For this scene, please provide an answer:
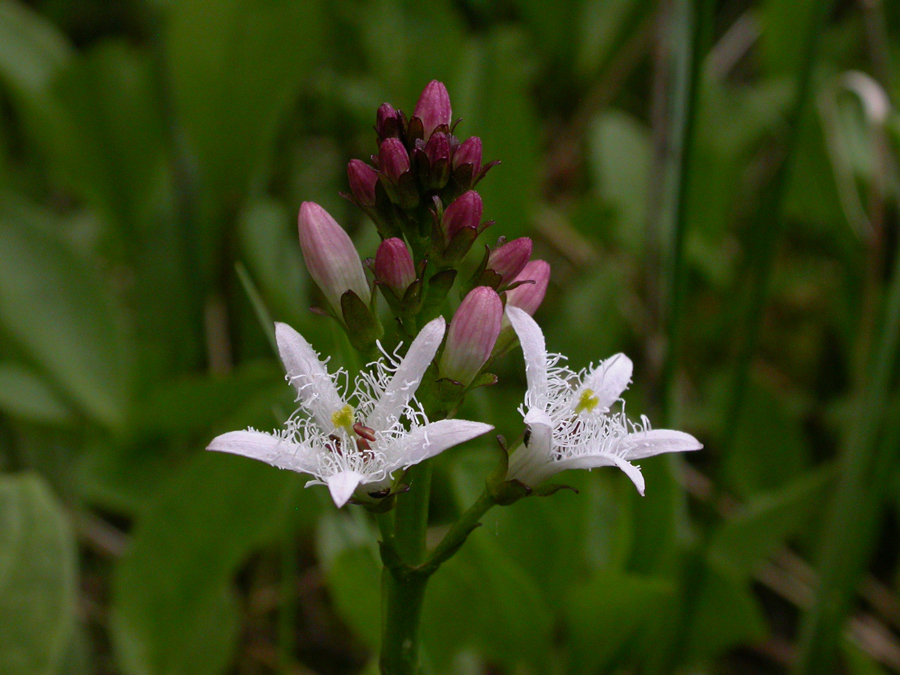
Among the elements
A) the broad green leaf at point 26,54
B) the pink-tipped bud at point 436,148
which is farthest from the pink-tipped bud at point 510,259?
the broad green leaf at point 26,54

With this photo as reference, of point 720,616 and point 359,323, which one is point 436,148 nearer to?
point 359,323

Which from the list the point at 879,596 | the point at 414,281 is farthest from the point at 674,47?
the point at 879,596

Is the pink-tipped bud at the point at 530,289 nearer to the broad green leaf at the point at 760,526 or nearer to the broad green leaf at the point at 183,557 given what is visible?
the broad green leaf at the point at 183,557

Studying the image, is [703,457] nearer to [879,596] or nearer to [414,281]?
[879,596]

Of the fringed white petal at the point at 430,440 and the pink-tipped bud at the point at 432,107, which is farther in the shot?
the pink-tipped bud at the point at 432,107

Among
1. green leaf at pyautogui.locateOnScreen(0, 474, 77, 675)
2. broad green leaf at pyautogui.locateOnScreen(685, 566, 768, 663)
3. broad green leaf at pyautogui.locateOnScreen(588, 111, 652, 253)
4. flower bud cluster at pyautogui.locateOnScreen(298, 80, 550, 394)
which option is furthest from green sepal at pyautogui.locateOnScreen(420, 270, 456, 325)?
broad green leaf at pyautogui.locateOnScreen(588, 111, 652, 253)
